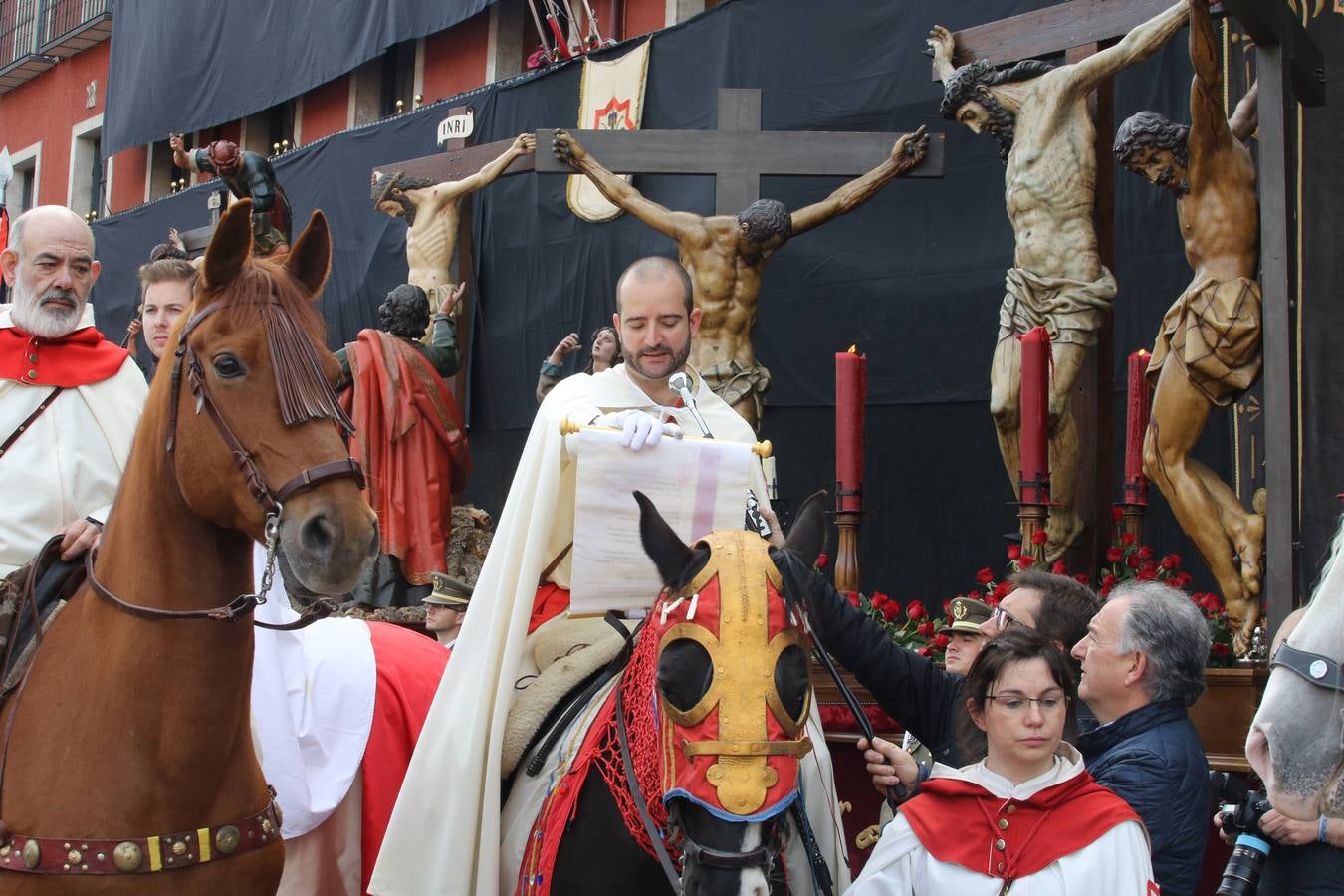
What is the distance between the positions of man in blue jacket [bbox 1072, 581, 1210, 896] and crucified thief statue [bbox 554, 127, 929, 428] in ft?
17.4

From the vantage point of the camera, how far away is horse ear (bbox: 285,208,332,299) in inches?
134

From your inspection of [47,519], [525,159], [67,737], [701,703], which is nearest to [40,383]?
[47,519]

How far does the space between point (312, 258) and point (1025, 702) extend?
1.88 meters

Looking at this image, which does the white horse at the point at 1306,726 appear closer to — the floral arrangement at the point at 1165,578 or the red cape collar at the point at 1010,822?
the red cape collar at the point at 1010,822

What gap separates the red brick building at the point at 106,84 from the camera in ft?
50.0

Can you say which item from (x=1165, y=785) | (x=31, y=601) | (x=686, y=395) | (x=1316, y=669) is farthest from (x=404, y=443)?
(x=1316, y=669)

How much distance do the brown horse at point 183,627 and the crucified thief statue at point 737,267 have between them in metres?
5.77

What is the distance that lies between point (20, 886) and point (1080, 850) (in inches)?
86.7

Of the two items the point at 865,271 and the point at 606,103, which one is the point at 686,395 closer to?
the point at 865,271

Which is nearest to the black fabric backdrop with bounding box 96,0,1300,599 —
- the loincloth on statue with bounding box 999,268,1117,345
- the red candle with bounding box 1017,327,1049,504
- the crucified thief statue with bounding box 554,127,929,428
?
the crucified thief statue with bounding box 554,127,929,428

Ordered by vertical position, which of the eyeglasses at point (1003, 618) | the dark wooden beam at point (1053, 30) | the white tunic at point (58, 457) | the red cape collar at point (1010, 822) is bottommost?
the red cape collar at point (1010, 822)

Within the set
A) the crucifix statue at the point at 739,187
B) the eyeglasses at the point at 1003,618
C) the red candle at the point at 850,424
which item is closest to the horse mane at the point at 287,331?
the eyeglasses at the point at 1003,618

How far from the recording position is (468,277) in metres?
11.8

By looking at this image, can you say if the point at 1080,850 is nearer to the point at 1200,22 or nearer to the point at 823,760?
the point at 823,760
